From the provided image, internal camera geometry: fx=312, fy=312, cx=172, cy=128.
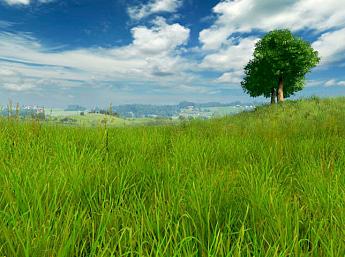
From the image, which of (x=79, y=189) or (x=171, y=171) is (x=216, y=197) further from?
(x=79, y=189)

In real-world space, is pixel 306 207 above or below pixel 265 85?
below

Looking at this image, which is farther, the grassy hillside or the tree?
the tree

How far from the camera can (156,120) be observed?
16016 mm

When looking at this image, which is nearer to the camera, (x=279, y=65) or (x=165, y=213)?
(x=165, y=213)

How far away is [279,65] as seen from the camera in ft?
142

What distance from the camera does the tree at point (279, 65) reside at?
43000 millimetres

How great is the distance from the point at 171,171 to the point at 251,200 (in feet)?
4.42

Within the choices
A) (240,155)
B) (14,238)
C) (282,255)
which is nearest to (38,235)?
(14,238)

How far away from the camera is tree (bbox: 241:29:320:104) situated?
43.0 metres

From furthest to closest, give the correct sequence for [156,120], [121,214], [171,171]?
[156,120]
[171,171]
[121,214]

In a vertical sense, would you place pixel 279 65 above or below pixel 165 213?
above

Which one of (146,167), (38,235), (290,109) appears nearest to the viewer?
(38,235)

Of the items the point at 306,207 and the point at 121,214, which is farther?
the point at 306,207

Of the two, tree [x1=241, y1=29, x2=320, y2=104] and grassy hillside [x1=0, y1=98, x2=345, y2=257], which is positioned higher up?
tree [x1=241, y1=29, x2=320, y2=104]
